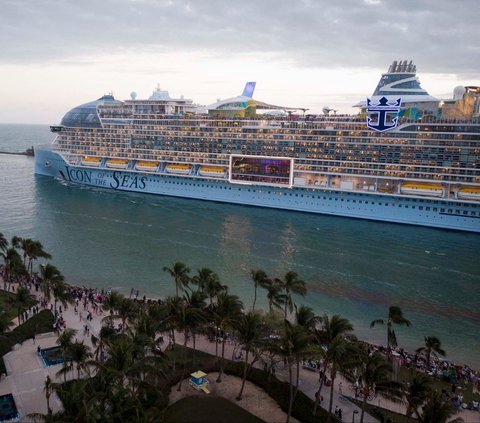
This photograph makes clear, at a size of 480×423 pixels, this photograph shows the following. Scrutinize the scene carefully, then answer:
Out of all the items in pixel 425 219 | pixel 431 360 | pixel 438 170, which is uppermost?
pixel 438 170

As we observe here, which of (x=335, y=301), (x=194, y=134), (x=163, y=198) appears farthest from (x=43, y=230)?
(x=335, y=301)

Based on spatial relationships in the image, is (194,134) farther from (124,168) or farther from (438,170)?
(438,170)

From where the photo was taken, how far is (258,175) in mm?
70125

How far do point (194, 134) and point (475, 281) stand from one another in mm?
48753

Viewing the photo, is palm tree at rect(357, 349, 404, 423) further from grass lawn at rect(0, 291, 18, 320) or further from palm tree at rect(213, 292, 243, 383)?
grass lawn at rect(0, 291, 18, 320)

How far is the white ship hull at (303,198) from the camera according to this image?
58.9 m

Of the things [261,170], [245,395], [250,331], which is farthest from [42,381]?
[261,170]

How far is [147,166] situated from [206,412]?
61.6 meters

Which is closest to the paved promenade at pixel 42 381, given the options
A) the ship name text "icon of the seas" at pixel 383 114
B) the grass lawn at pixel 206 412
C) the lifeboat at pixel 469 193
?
the grass lawn at pixel 206 412

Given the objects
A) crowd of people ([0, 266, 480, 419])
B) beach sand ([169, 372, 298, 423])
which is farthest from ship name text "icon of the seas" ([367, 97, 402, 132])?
beach sand ([169, 372, 298, 423])

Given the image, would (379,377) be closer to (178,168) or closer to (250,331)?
(250,331)

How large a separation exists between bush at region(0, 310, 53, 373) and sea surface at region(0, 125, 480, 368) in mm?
8008

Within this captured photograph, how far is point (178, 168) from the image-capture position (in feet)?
250

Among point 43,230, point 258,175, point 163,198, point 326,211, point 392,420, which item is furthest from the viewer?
point 163,198
